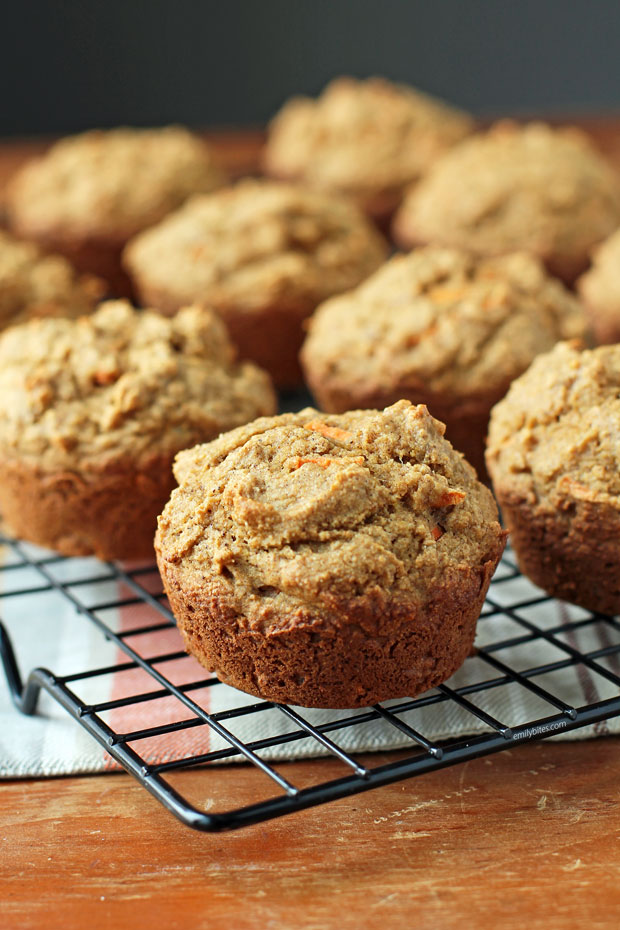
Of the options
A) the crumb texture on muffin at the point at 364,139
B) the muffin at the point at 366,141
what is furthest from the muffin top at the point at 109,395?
the crumb texture on muffin at the point at 364,139

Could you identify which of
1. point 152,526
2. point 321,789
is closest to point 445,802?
point 321,789

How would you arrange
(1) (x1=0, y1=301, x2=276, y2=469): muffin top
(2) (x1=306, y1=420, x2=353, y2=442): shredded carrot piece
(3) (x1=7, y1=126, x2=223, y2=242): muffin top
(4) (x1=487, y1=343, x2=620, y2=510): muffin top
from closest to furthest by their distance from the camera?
(2) (x1=306, y1=420, x2=353, y2=442): shredded carrot piece, (4) (x1=487, y1=343, x2=620, y2=510): muffin top, (1) (x1=0, y1=301, x2=276, y2=469): muffin top, (3) (x1=7, y1=126, x2=223, y2=242): muffin top

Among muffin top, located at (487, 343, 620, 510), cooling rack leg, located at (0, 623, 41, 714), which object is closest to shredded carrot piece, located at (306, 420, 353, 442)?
muffin top, located at (487, 343, 620, 510)

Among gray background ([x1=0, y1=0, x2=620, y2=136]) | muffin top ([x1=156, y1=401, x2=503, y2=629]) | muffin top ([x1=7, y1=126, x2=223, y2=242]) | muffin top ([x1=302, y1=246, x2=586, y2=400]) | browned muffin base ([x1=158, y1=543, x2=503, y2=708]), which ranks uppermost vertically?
gray background ([x1=0, y1=0, x2=620, y2=136])

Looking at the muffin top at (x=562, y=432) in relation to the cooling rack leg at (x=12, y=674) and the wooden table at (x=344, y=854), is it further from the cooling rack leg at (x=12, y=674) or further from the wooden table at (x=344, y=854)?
the cooling rack leg at (x=12, y=674)

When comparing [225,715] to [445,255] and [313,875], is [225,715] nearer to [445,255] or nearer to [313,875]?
[313,875]

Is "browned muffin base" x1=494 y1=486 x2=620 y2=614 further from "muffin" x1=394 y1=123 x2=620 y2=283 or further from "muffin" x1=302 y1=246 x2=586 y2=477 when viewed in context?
"muffin" x1=394 y1=123 x2=620 y2=283
